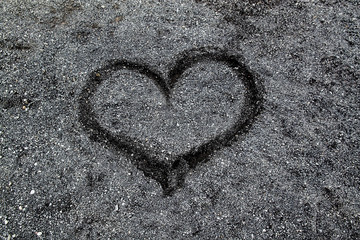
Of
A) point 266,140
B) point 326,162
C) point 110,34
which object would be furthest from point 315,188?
point 110,34

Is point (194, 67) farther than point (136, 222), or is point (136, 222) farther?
point (194, 67)

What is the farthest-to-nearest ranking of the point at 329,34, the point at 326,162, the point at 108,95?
the point at 329,34, the point at 108,95, the point at 326,162

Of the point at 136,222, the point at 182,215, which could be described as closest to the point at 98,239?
the point at 136,222

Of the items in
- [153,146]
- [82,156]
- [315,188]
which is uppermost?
[315,188]

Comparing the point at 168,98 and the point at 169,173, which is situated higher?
the point at 168,98

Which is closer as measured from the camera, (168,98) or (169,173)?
(169,173)

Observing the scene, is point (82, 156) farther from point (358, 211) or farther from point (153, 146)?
point (358, 211)

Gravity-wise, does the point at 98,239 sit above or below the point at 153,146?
below

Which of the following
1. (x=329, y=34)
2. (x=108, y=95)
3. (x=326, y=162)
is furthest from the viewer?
(x=329, y=34)
